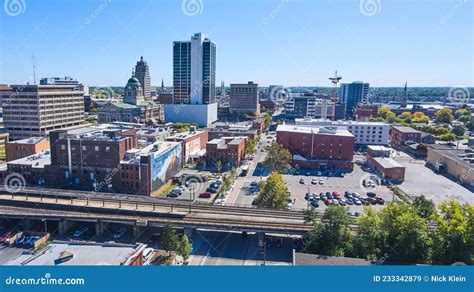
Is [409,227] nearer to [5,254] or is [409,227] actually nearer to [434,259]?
[434,259]

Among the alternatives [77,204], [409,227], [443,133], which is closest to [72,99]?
[77,204]

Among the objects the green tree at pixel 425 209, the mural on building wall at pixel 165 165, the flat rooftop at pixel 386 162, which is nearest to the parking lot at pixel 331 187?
the flat rooftop at pixel 386 162

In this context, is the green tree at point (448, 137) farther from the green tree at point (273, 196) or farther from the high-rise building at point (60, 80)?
the high-rise building at point (60, 80)

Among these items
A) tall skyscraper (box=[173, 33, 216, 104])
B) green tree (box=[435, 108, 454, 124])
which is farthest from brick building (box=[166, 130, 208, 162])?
green tree (box=[435, 108, 454, 124])

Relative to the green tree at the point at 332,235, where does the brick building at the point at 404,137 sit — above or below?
above

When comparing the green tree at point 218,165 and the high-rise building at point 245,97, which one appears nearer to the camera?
the green tree at point 218,165

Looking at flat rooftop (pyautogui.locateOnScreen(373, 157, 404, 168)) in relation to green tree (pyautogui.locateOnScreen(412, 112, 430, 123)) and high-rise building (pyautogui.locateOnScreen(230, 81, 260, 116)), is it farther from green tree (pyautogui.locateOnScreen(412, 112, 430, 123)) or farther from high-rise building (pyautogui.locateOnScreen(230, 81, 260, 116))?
high-rise building (pyautogui.locateOnScreen(230, 81, 260, 116))

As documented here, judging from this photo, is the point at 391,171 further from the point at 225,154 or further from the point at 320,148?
the point at 225,154
